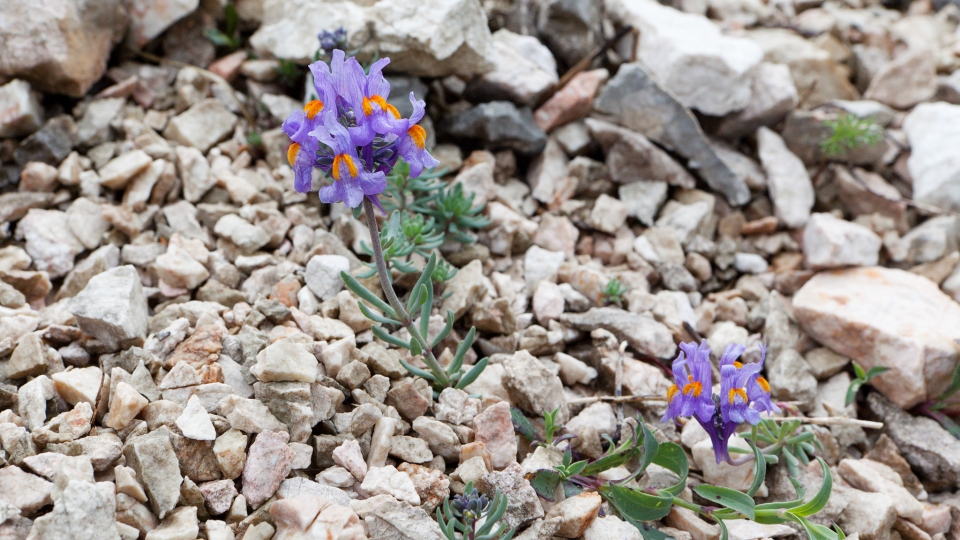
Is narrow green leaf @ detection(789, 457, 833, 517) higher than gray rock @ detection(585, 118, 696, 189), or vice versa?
gray rock @ detection(585, 118, 696, 189)

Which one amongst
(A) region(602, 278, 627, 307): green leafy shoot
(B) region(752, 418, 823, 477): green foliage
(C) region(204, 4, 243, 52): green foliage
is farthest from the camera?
(C) region(204, 4, 243, 52): green foliage

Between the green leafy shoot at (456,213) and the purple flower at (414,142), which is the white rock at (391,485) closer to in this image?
the purple flower at (414,142)

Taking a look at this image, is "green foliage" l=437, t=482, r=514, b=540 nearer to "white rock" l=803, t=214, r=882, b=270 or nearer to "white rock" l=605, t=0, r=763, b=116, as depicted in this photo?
"white rock" l=803, t=214, r=882, b=270

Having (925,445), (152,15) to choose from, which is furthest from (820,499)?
(152,15)

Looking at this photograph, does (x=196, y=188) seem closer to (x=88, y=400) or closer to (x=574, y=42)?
(x=88, y=400)

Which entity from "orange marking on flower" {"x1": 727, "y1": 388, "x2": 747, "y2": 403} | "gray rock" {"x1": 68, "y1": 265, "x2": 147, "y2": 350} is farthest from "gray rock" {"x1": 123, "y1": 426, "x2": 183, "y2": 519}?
"orange marking on flower" {"x1": 727, "y1": 388, "x2": 747, "y2": 403}

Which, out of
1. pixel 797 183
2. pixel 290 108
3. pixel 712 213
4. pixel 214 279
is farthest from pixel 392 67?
pixel 797 183

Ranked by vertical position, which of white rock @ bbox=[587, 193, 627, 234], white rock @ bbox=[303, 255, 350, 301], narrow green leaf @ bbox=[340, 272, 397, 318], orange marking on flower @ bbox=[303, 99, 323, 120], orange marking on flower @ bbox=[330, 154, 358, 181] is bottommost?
white rock @ bbox=[587, 193, 627, 234]
